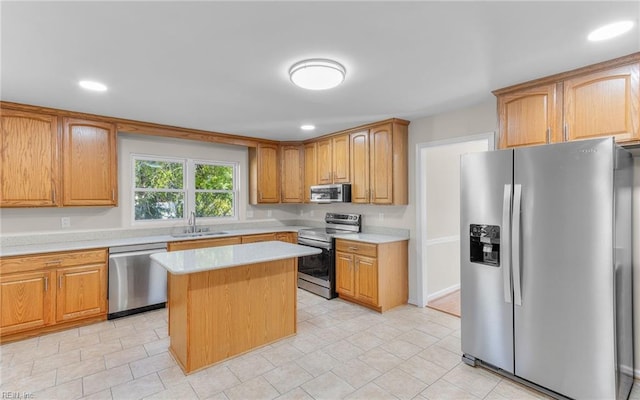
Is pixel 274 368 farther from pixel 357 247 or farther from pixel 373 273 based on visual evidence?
pixel 357 247

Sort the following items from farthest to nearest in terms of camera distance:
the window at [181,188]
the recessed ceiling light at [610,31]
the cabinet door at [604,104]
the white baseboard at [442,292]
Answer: the window at [181,188] < the white baseboard at [442,292] < the cabinet door at [604,104] < the recessed ceiling light at [610,31]

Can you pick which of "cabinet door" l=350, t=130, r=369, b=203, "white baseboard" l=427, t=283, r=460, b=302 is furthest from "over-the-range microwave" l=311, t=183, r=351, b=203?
"white baseboard" l=427, t=283, r=460, b=302

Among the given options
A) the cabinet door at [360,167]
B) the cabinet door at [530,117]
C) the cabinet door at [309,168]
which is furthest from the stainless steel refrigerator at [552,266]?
the cabinet door at [309,168]

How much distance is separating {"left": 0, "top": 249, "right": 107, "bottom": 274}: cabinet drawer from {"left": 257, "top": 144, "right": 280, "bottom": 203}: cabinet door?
2.42m

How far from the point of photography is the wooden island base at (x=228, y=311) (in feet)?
8.23

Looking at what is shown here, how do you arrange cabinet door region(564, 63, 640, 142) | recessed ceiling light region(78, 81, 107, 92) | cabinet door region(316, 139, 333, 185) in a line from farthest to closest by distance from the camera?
1. cabinet door region(316, 139, 333, 185)
2. recessed ceiling light region(78, 81, 107, 92)
3. cabinet door region(564, 63, 640, 142)

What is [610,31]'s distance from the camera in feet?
6.03

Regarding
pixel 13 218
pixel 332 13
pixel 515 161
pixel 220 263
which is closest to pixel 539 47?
pixel 515 161

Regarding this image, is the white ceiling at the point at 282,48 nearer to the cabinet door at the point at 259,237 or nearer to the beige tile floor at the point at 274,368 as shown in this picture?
the cabinet door at the point at 259,237

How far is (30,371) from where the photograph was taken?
98.9 inches

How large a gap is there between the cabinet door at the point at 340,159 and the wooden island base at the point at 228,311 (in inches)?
73.9

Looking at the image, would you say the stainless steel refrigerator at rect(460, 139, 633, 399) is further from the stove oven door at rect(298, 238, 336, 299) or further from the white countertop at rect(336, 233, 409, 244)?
the stove oven door at rect(298, 238, 336, 299)

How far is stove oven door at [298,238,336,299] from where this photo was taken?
14.0 ft

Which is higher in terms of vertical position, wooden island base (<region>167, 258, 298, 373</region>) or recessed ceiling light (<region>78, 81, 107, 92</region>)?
recessed ceiling light (<region>78, 81, 107, 92</region>)
